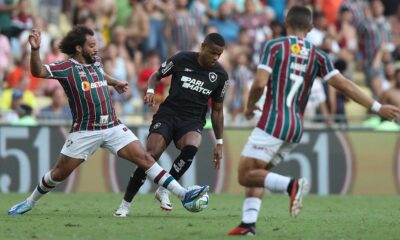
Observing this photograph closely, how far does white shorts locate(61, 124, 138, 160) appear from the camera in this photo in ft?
39.6

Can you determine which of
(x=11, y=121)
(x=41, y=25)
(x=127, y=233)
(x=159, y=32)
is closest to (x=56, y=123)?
(x=11, y=121)

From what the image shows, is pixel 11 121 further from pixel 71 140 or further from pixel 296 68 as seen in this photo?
pixel 296 68

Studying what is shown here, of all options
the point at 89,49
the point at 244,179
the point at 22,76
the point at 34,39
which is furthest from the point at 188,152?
the point at 22,76

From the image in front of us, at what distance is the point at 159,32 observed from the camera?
75.2ft

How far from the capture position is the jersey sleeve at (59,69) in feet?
39.0

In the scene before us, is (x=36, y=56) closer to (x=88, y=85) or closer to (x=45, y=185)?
(x=88, y=85)

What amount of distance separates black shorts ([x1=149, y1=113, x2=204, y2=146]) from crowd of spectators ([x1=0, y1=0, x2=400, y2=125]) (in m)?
5.97

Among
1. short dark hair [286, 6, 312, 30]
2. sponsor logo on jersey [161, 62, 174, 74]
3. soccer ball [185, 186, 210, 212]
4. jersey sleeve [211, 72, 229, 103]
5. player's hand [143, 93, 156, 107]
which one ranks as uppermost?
short dark hair [286, 6, 312, 30]

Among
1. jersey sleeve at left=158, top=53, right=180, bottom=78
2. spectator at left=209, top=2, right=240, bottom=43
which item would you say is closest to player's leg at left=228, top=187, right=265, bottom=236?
jersey sleeve at left=158, top=53, right=180, bottom=78

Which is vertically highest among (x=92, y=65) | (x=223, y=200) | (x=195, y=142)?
(x=92, y=65)

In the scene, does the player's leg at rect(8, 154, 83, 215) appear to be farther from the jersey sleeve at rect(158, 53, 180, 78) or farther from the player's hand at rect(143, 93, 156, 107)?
the jersey sleeve at rect(158, 53, 180, 78)

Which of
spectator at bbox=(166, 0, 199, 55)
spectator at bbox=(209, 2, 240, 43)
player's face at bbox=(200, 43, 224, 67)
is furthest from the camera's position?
spectator at bbox=(209, 2, 240, 43)

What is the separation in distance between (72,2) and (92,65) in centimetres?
1172

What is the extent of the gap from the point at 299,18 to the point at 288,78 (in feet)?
1.94
